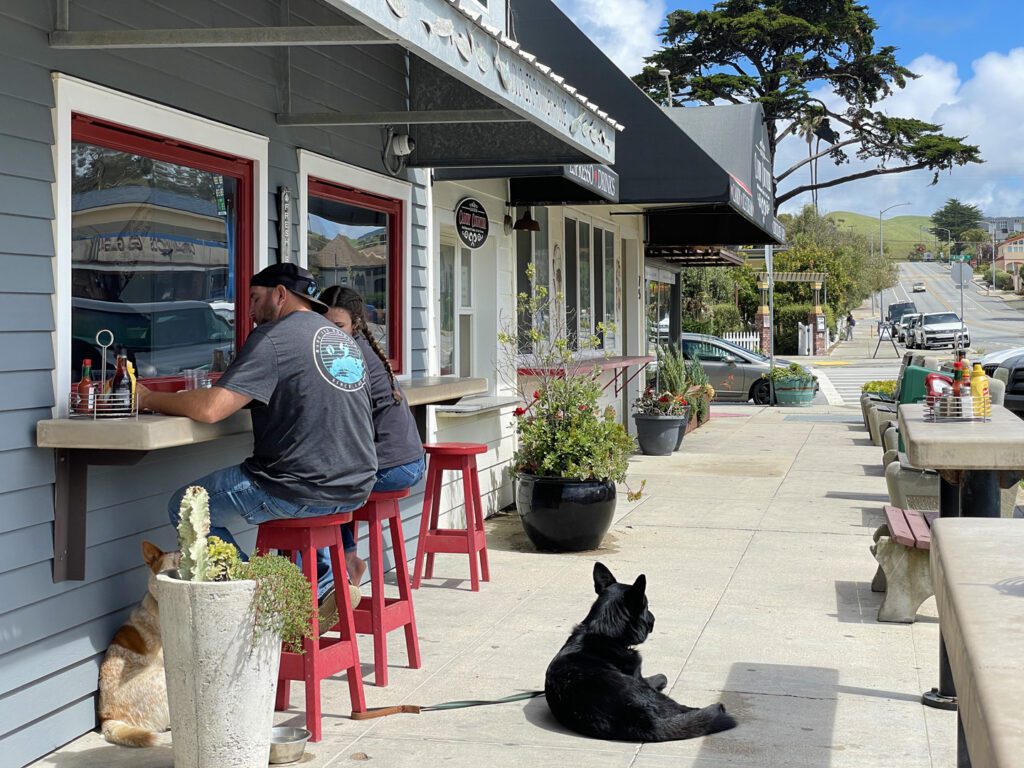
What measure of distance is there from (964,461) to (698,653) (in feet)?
6.02

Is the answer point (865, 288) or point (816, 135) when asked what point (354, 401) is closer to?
point (816, 135)

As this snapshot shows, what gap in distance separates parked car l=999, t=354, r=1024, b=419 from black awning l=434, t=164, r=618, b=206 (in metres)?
8.80

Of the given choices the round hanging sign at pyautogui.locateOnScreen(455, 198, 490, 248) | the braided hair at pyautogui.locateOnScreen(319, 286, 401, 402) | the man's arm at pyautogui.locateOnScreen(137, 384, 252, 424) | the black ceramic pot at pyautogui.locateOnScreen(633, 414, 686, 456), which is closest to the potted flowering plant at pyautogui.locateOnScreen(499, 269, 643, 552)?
the round hanging sign at pyautogui.locateOnScreen(455, 198, 490, 248)

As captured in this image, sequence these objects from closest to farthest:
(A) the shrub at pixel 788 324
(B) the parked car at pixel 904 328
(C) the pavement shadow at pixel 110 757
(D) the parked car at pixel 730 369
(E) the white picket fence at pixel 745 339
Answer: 1. (C) the pavement shadow at pixel 110 757
2. (D) the parked car at pixel 730 369
3. (E) the white picket fence at pixel 745 339
4. (A) the shrub at pixel 788 324
5. (B) the parked car at pixel 904 328

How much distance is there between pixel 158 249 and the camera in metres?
5.51

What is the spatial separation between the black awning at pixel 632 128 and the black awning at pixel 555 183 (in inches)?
12.7

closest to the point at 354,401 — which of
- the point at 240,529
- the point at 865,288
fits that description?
the point at 240,529

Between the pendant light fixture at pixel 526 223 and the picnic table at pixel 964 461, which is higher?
the pendant light fixture at pixel 526 223

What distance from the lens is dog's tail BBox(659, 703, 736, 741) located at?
4.75 m

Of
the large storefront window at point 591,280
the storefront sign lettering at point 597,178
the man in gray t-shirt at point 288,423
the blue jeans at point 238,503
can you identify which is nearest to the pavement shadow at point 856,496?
the large storefront window at point 591,280

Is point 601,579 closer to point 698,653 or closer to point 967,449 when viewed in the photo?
point 698,653

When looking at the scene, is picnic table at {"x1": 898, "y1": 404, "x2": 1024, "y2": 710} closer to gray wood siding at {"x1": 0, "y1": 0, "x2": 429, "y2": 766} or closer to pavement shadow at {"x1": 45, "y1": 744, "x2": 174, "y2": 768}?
pavement shadow at {"x1": 45, "y1": 744, "x2": 174, "y2": 768}

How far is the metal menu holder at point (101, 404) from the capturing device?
4625 millimetres

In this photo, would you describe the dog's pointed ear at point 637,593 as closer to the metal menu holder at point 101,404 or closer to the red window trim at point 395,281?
the metal menu holder at point 101,404
